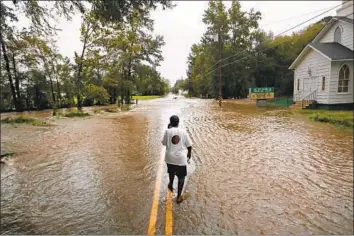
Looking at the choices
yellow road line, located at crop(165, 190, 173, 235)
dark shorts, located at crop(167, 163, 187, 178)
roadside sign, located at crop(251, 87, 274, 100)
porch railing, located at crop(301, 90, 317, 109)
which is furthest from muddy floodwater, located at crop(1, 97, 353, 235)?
roadside sign, located at crop(251, 87, 274, 100)

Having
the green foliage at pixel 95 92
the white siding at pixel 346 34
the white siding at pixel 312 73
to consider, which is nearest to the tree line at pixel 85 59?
the green foliage at pixel 95 92

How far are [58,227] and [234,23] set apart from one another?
110ft

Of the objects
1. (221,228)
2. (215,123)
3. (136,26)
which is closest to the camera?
(221,228)

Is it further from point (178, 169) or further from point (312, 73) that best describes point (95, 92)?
point (178, 169)

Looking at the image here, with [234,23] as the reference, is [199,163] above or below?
below

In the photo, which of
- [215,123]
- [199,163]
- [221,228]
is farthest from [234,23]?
[221,228]

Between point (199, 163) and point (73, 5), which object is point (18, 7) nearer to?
point (73, 5)

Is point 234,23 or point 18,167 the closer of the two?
point 18,167

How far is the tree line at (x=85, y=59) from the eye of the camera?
411cm

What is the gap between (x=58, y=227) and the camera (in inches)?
146

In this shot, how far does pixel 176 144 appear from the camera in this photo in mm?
4148

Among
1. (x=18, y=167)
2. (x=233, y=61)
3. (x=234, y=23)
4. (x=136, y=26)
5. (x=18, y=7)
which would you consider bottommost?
(x=18, y=167)

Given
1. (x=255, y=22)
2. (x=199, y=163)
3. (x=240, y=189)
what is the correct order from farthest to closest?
(x=255, y=22)
(x=199, y=163)
(x=240, y=189)

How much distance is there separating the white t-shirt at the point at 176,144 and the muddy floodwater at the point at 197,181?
0.59 meters
